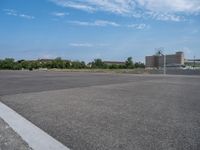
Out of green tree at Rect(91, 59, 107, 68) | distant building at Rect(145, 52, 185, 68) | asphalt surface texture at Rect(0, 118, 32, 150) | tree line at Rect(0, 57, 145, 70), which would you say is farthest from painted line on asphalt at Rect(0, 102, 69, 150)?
green tree at Rect(91, 59, 107, 68)

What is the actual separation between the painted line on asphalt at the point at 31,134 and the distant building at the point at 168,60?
406 ft

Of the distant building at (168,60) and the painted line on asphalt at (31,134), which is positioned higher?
the distant building at (168,60)

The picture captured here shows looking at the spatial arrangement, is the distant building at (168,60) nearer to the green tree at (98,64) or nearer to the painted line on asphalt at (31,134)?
the green tree at (98,64)

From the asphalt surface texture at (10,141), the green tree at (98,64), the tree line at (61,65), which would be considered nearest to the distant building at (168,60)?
the tree line at (61,65)

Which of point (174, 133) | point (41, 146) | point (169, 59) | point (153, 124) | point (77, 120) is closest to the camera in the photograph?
point (41, 146)

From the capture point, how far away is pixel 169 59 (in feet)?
480

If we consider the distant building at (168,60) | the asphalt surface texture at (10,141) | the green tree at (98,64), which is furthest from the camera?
the green tree at (98,64)

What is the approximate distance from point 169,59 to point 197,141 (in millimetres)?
144792

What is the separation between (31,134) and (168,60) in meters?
145

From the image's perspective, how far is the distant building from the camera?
13676 centimetres

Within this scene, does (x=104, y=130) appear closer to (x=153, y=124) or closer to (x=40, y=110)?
(x=153, y=124)

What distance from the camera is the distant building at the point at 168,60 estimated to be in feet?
449

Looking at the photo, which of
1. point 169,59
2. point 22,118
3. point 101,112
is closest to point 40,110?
point 22,118

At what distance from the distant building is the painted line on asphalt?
124 meters
